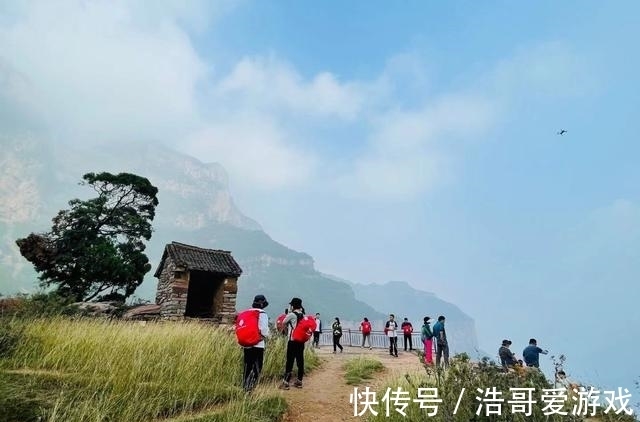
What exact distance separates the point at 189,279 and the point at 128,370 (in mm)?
15244

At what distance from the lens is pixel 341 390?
31.2 feet

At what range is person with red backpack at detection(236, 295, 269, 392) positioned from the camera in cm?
788

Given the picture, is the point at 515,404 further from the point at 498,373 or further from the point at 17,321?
the point at 17,321

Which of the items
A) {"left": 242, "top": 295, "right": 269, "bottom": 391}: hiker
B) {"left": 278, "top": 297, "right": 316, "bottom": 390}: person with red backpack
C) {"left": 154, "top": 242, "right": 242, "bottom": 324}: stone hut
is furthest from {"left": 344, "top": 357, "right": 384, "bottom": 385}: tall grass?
{"left": 154, "top": 242, "right": 242, "bottom": 324}: stone hut

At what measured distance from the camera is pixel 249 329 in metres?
7.93

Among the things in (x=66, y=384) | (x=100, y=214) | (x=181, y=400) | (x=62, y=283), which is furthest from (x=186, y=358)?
(x=100, y=214)

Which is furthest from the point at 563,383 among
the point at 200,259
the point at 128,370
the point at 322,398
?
the point at 200,259

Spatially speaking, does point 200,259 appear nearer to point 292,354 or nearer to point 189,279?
point 189,279

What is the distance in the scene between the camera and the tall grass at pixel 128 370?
18.9 feet

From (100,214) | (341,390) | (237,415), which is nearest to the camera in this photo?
(237,415)

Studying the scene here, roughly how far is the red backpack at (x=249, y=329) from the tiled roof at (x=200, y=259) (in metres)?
12.9

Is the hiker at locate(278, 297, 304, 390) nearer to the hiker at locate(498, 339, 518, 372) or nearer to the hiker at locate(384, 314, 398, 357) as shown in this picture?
the hiker at locate(498, 339, 518, 372)

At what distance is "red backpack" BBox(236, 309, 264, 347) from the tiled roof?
1292 cm

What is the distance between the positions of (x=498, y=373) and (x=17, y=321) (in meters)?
9.16
